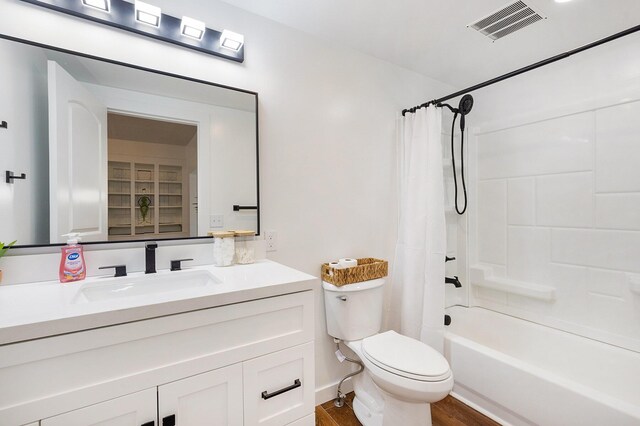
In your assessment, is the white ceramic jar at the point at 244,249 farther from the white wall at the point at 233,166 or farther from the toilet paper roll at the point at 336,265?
the toilet paper roll at the point at 336,265

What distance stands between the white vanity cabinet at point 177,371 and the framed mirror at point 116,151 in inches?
24.5

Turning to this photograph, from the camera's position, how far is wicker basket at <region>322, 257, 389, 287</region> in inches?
66.6

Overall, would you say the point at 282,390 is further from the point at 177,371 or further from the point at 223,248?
the point at 223,248

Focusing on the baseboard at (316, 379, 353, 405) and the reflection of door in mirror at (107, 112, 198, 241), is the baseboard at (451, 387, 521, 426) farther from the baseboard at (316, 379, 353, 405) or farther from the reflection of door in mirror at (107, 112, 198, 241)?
the reflection of door in mirror at (107, 112, 198, 241)

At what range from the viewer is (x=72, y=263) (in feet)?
3.66

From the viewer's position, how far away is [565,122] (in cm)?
201

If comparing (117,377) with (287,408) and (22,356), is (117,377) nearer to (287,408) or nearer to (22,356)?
(22,356)

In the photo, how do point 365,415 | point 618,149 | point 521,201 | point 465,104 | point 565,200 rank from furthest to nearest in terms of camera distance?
point 521,201
point 565,200
point 465,104
point 618,149
point 365,415

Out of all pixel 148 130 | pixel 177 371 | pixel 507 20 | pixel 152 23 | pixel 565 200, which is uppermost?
pixel 507 20

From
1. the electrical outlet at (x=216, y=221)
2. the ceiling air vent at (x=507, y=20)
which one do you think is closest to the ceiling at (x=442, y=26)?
the ceiling air vent at (x=507, y=20)

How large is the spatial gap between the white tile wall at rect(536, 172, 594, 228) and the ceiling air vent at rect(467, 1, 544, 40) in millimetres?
1061

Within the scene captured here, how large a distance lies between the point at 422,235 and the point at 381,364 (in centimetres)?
88

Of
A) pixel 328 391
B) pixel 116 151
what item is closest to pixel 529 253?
pixel 328 391

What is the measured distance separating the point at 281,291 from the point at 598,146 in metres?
2.25
